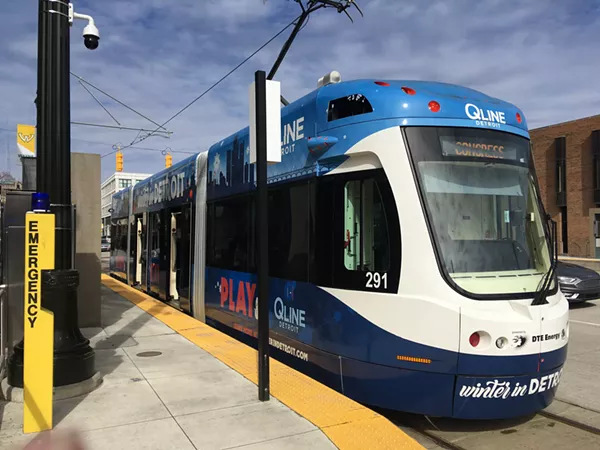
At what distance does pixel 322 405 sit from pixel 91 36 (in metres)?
5.01

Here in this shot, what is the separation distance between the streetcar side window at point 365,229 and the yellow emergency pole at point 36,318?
2.71 metres

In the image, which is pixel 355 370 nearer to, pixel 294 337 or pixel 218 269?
pixel 294 337

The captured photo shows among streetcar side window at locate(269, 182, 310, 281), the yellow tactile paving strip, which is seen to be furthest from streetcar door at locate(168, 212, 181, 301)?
streetcar side window at locate(269, 182, 310, 281)

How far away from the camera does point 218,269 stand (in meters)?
8.70

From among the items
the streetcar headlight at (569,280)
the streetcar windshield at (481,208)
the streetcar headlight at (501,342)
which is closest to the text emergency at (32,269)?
the streetcar windshield at (481,208)

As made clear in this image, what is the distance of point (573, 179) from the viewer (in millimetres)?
37906

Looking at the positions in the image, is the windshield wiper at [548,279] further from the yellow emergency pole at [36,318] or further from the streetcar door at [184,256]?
the streetcar door at [184,256]

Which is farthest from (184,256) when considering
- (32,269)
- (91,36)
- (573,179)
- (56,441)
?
(573,179)

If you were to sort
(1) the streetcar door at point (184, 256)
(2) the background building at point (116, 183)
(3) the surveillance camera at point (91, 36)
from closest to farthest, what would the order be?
(3) the surveillance camera at point (91, 36) → (1) the streetcar door at point (184, 256) → (2) the background building at point (116, 183)

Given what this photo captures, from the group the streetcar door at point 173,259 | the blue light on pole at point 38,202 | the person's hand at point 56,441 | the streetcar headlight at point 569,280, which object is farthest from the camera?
the streetcar headlight at point 569,280

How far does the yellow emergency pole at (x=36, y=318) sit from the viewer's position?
4.13 m

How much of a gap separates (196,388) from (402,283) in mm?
2421

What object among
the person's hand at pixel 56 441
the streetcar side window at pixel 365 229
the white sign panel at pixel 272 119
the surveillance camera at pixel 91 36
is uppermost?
the surveillance camera at pixel 91 36

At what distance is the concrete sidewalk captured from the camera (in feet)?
13.6
